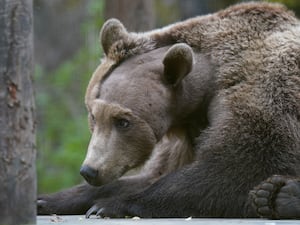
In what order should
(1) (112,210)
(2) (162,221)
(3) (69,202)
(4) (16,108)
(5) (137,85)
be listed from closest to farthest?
(4) (16,108), (2) (162,221), (1) (112,210), (5) (137,85), (3) (69,202)

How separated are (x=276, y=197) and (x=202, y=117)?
1.22 meters

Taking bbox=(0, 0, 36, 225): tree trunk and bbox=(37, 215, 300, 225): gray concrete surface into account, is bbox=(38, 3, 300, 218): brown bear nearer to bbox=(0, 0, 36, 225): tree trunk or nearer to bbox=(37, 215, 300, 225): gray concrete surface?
bbox=(37, 215, 300, 225): gray concrete surface

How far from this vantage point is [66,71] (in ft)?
58.3

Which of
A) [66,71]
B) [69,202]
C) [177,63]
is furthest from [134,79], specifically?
[66,71]


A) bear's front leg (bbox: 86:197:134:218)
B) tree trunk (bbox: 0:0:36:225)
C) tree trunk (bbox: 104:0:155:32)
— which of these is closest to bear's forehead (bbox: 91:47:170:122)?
bear's front leg (bbox: 86:197:134:218)

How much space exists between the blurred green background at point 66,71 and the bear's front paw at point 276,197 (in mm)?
6531

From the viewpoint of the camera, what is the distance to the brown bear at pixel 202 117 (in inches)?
281

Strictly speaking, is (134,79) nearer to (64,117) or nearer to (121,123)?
(121,123)

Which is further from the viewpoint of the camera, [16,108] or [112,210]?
[112,210]

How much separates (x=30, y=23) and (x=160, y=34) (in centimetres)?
272

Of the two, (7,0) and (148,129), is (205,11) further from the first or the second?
(7,0)

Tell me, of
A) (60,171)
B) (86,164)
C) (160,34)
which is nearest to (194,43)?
(160,34)

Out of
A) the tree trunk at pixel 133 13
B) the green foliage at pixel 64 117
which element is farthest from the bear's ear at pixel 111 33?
the green foliage at pixel 64 117

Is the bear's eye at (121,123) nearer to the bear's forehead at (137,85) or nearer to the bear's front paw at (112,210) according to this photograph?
the bear's forehead at (137,85)
